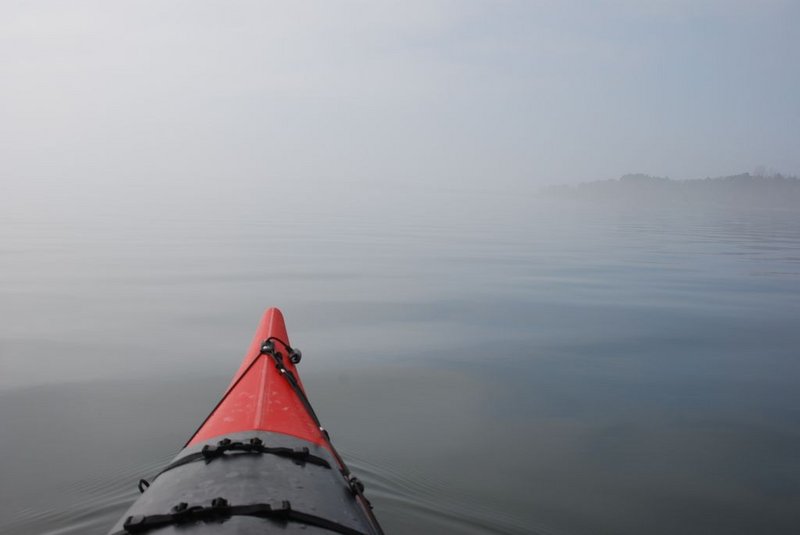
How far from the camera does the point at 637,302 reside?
1207 centimetres

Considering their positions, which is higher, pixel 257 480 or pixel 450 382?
pixel 257 480

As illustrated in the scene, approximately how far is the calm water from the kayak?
44.2 inches

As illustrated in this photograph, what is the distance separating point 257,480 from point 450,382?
4664 millimetres

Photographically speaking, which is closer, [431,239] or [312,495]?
[312,495]

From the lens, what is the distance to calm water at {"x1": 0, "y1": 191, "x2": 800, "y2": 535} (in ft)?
15.1

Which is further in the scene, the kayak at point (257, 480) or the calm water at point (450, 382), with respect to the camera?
the calm water at point (450, 382)

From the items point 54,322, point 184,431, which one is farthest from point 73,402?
point 54,322

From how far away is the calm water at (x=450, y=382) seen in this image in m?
4.61

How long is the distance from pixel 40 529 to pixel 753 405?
257 inches

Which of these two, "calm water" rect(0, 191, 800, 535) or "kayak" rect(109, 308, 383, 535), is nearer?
"kayak" rect(109, 308, 383, 535)

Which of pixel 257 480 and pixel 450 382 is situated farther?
pixel 450 382

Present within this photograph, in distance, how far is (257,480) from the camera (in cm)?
279

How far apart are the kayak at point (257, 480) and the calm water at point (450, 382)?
1123 millimetres

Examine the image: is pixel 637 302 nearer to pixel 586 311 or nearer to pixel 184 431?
pixel 586 311
